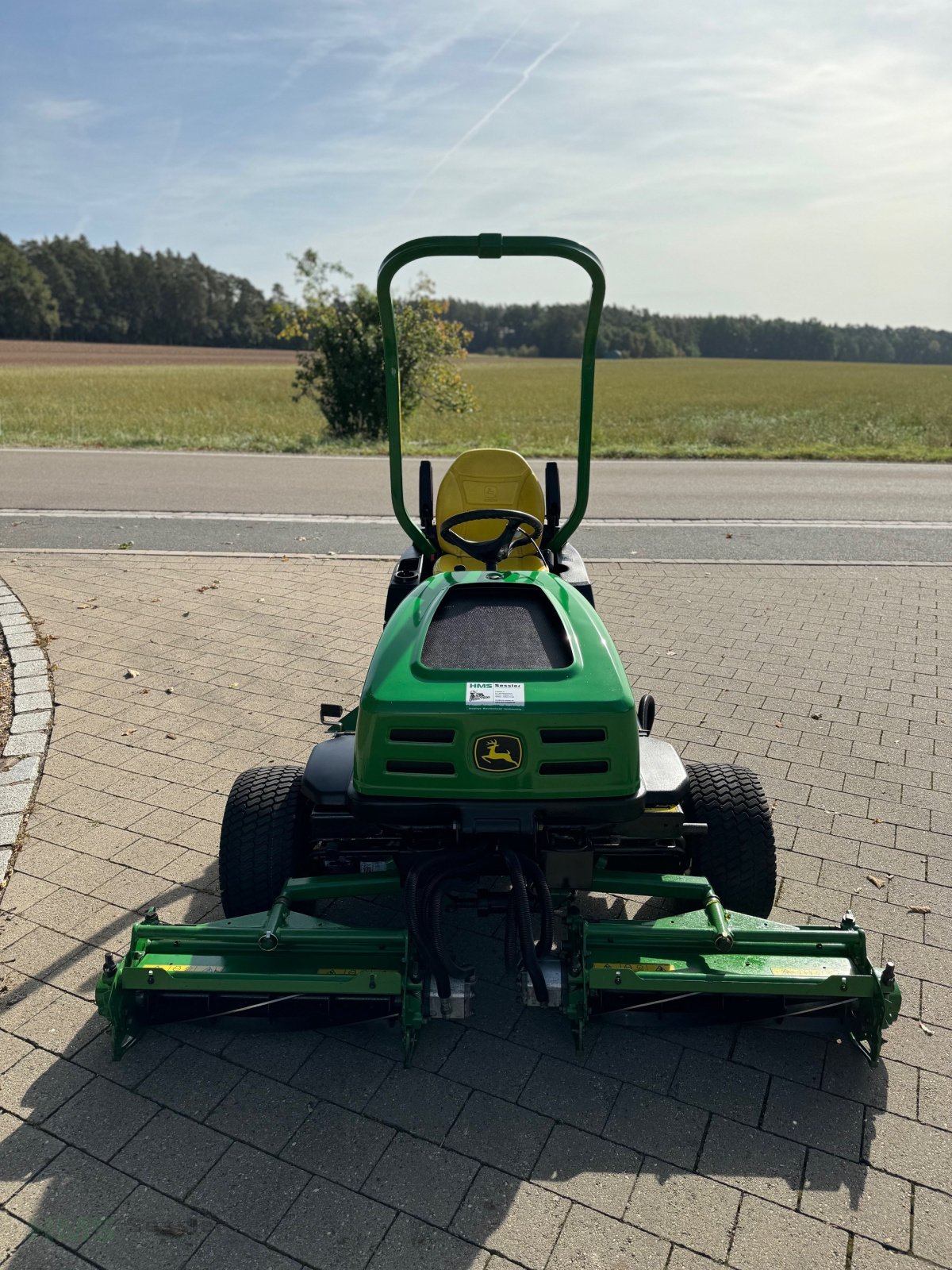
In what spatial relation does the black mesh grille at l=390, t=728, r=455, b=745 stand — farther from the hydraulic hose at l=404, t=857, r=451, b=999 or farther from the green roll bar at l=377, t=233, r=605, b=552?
the green roll bar at l=377, t=233, r=605, b=552

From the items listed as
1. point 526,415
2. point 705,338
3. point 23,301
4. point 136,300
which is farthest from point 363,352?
point 705,338

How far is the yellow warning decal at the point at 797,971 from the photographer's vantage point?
8.50ft

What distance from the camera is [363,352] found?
663 inches

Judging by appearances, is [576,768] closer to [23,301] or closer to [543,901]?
[543,901]

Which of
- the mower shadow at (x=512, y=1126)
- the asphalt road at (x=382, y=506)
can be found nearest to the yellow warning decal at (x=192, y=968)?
the mower shadow at (x=512, y=1126)

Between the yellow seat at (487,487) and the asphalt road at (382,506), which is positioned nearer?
the yellow seat at (487,487)

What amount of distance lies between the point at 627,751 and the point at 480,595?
2.59 ft

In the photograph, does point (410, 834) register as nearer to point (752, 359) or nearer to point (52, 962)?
point (52, 962)

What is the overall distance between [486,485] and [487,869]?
98.7 inches

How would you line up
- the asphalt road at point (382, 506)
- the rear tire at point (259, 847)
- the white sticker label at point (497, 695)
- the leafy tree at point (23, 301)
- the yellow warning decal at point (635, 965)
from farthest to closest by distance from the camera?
the leafy tree at point (23, 301) < the asphalt road at point (382, 506) < the rear tire at point (259, 847) < the yellow warning decal at point (635, 965) < the white sticker label at point (497, 695)

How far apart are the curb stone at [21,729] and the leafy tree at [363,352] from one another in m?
11.3

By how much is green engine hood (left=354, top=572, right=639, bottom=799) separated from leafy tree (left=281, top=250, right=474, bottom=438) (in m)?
14.6

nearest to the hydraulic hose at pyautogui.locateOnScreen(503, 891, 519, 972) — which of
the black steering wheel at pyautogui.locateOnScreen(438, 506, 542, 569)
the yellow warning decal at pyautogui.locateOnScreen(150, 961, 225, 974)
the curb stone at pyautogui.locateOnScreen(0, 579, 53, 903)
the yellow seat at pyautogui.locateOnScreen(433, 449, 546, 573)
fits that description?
the yellow warning decal at pyautogui.locateOnScreen(150, 961, 225, 974)

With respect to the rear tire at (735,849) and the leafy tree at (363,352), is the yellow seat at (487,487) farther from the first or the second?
the leafy tree at (363,352)
